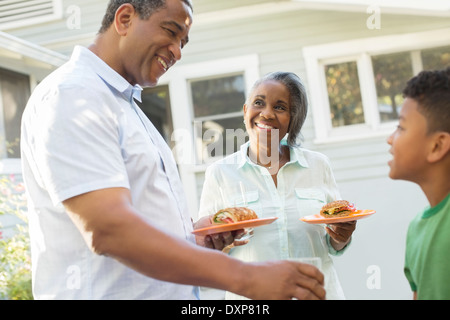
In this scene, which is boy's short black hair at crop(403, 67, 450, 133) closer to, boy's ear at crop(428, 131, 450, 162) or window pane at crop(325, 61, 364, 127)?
boy's ear at crop(428, 131, 450, 162)

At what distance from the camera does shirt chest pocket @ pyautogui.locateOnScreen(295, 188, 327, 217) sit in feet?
9.61

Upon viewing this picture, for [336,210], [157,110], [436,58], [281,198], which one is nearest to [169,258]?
[336,210]

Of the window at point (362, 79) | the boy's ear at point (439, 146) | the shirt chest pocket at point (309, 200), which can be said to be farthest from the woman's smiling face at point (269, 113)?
the window at point (362, 79)

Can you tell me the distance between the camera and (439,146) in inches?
63.8

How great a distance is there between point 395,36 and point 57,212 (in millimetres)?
6829

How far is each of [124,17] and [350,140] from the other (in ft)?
20.1

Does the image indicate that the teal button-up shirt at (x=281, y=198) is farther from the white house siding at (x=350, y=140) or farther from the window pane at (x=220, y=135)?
the window pane at (x=220, y=135)

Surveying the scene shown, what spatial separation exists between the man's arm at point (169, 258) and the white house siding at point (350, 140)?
620 cm

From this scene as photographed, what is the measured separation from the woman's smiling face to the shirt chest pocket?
383 mm

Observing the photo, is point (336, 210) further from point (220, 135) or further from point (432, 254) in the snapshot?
point (220, 135)

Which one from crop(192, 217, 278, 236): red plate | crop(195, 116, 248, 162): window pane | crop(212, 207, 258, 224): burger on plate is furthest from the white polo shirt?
crop(195, 116, 248, 162): window pane

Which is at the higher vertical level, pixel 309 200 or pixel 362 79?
pixel 362 79
